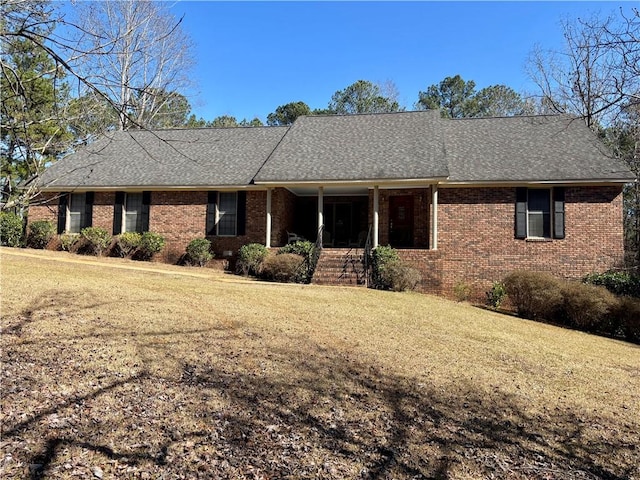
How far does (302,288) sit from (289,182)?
15.7 ft

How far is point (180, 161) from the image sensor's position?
19.0 m

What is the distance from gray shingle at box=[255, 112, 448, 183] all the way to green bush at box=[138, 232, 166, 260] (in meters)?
4.78

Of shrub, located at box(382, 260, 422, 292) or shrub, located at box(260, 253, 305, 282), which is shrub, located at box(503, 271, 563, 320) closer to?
shrub, located at box(382, 260, 422, 292)

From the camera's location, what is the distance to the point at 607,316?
11148 mm

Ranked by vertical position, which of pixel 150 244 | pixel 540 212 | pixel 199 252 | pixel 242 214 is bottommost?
pixel 199 252

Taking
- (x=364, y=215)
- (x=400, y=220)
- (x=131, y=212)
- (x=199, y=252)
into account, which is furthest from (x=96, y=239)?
(x=400, y=220)

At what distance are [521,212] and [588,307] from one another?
500cm

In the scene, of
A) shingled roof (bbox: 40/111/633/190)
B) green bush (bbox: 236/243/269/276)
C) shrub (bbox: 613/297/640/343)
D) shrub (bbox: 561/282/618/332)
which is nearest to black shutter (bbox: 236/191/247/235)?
shingled roof (bbox: 40/111/633/190)

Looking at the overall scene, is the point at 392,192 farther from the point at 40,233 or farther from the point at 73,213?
the point at 40,233

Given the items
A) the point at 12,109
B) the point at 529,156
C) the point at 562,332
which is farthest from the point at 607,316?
the point at 12,109

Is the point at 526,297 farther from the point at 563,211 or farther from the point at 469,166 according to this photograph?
the point at 469,166

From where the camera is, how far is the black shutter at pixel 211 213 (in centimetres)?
1752

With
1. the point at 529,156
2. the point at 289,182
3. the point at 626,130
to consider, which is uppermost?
the point at 626,130

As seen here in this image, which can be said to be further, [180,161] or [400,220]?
[180,161]
